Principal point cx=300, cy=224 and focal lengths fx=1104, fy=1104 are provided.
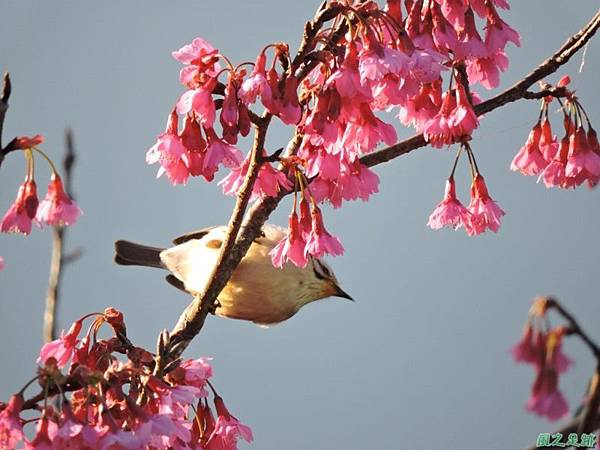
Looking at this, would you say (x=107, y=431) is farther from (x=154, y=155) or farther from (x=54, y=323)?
(x=54, y=323)

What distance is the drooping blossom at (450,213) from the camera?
2.71m

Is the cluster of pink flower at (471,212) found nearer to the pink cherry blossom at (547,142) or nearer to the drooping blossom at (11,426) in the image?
the pink cherry blossom at (547,142)

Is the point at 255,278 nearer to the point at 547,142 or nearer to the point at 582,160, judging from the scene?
the point at 547,142

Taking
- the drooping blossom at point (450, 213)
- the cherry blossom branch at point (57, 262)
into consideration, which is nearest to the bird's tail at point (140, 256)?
the cherry blossom branch at point (57, 262)

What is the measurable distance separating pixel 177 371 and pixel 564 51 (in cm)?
114

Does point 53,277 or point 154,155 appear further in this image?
point 53,277

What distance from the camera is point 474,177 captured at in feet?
8.87

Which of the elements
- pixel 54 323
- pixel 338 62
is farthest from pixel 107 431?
pixel 54 323

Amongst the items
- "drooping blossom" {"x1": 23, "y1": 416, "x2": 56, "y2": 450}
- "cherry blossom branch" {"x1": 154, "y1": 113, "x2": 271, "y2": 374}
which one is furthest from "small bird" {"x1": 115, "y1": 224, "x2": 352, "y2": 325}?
"drooping blossom" {"x1": 23, "y1": 416, "x2": 56, "y2": 450}

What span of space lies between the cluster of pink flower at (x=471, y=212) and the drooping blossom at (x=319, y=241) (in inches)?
16.6

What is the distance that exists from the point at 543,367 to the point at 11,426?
98cm

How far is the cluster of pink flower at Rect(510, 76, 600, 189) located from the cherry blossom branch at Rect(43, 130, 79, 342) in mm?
1187

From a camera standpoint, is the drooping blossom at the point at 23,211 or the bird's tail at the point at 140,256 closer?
the drooping blossom at the point at 23,211

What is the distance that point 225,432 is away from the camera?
246 cm
